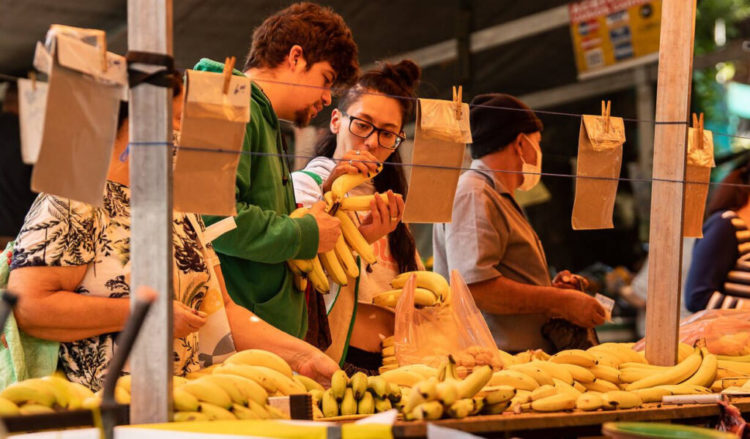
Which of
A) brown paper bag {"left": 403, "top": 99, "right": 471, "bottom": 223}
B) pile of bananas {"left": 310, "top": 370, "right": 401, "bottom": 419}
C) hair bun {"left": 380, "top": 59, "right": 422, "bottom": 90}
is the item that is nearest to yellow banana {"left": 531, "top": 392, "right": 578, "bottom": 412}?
pile of bananas {"left": 310, "top": 370, "right": 401, "bottom": 419}

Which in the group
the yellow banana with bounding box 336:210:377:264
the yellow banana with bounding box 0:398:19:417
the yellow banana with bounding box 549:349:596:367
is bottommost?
the yellow banana with bounding box 549:349:596:367

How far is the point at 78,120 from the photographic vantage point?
181cm

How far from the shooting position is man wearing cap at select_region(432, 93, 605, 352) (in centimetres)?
369

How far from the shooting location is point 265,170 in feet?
9.55

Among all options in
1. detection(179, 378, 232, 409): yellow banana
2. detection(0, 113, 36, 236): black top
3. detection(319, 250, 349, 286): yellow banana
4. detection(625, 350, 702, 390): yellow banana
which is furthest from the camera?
detection(0, 113, 36, 236): black top

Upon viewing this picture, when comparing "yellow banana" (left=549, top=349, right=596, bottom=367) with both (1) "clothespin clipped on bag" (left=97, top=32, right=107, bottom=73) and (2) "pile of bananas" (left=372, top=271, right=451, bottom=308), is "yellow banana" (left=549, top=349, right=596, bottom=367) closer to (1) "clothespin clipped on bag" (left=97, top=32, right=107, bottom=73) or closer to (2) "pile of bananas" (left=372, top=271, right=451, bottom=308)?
(2) "pile of bananas" (left=372, top=271, right=451, bottom=308)

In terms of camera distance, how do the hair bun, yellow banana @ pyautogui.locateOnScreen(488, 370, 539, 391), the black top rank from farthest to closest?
the black top
the hair bun
yellow banana @ pyautogui.locateOnScreen(488, 370, 539, 391)

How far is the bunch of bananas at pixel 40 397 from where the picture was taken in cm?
186

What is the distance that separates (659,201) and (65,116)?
6.53 ft

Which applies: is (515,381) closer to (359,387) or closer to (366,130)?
(359,387)

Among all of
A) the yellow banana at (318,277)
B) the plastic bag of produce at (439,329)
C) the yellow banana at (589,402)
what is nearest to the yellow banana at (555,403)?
the yellow banana at (589,402)

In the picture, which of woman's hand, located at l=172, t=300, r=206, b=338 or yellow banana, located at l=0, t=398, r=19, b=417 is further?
woman's hand, located at l=172, t=300, r=206, b=338

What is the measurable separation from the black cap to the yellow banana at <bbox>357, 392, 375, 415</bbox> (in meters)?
2.02

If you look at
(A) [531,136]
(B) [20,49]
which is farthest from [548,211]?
(B) [20,49]
